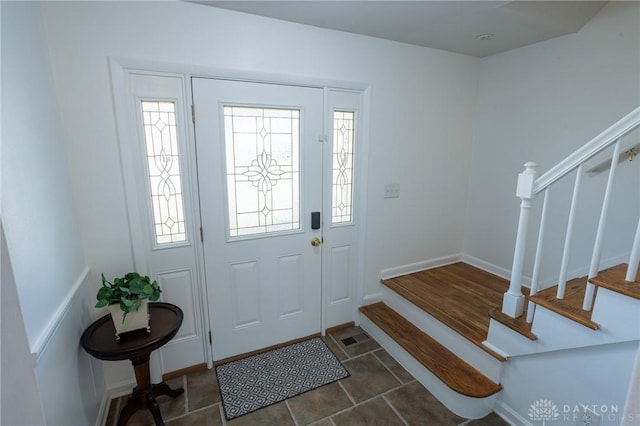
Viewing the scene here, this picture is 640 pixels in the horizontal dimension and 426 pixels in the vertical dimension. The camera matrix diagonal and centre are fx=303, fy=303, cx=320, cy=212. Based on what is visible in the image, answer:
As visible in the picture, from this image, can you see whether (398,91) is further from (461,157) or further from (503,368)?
(503,368)

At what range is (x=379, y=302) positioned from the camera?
9.46ft

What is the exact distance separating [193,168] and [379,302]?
201 centimetres

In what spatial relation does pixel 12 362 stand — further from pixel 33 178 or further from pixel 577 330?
pixel 577 330

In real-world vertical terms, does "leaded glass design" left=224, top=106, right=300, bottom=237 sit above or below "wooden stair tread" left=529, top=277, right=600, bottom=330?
above

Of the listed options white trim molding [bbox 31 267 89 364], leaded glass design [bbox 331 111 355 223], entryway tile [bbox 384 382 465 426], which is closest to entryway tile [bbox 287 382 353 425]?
entryway tile [bbox 384 382 465 426]

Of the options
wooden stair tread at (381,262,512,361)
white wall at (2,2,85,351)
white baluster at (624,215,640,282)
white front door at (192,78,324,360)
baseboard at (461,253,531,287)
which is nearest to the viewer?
white wall at (2,2,85,351)

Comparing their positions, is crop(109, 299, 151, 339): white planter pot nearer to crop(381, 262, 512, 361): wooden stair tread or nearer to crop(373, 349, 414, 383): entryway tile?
crop(373, 349, 414, 383): entryway tile

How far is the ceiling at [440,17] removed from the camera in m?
1.86

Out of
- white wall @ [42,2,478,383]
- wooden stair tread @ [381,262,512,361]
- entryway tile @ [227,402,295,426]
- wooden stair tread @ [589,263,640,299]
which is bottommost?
entryway tile @ [227,402,295,426]

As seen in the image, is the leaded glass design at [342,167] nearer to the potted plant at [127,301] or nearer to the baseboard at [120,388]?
the potted plant at [127,301]

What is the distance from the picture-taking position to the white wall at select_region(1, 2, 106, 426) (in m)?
1.15

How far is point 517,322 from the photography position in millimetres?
1828

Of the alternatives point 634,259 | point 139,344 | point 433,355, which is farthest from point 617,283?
point 139,344

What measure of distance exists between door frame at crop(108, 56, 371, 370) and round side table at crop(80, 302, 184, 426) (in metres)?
0.28
